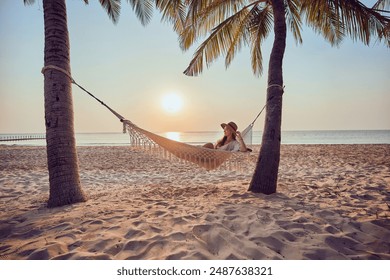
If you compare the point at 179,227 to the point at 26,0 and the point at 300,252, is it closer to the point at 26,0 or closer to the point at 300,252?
the point at 300,252

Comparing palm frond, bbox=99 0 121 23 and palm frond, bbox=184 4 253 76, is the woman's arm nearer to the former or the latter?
palm frond, bbox=184 4 253 76

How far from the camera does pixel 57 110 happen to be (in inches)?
78.8

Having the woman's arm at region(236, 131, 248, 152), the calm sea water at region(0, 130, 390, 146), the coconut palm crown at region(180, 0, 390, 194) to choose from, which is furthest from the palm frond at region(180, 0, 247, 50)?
the calm sea water at region(0, 130, 390, 146)

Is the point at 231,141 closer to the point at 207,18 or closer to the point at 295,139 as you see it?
the point at 207,18

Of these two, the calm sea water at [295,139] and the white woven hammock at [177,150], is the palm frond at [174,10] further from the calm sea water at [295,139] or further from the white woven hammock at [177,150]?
the calm sea water at [295,139]

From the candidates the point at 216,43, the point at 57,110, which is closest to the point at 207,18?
the point at 216,43

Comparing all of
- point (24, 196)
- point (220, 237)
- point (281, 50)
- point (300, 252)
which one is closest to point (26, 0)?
point (24, 196)

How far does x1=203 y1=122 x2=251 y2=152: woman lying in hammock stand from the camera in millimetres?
2773

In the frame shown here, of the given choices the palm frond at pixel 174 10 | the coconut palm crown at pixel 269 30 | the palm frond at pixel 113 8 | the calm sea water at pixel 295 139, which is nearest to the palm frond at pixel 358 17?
the coconut palm crown at pixel 269 30

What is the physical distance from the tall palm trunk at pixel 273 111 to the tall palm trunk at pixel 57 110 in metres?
1.86

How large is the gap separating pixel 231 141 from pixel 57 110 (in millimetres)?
2002

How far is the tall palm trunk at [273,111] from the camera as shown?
2.23m

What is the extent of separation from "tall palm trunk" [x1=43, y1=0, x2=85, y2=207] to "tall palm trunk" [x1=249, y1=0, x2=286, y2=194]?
1.86m

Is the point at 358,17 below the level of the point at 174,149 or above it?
above
